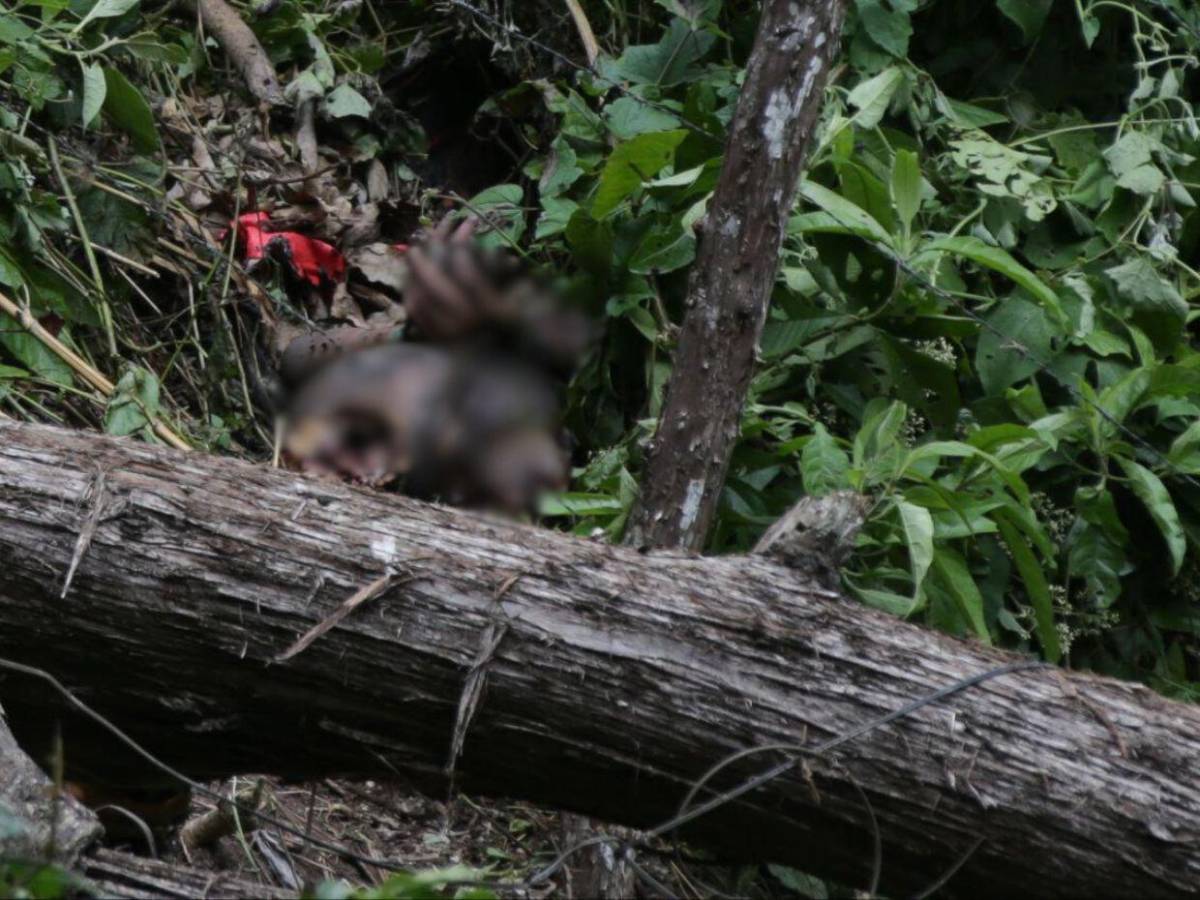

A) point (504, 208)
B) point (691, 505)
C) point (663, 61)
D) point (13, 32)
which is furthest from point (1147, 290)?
point (13, 32)

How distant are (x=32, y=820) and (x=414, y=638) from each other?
46 centimetres

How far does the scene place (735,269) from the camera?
4.47 feet

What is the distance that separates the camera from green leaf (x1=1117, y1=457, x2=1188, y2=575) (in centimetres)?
267

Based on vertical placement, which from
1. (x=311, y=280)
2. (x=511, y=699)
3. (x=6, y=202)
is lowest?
(x=511, y=699)

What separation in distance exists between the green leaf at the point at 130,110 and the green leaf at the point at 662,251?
939 mm

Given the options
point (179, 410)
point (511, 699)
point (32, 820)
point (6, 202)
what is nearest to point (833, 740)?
point (511, 699)

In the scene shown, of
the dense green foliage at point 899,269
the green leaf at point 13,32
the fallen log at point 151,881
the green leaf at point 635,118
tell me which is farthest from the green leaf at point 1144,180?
the fallen log at point 151,881

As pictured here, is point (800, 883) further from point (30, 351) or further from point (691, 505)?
point (30, 351)

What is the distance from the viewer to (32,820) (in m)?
1.58

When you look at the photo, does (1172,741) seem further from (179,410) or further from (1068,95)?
(1068,95)

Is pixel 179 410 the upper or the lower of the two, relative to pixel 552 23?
lower

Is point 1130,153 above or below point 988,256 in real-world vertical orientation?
above

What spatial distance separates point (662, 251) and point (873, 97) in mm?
2015

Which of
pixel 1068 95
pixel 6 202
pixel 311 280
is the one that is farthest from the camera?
pixel 1068 95
